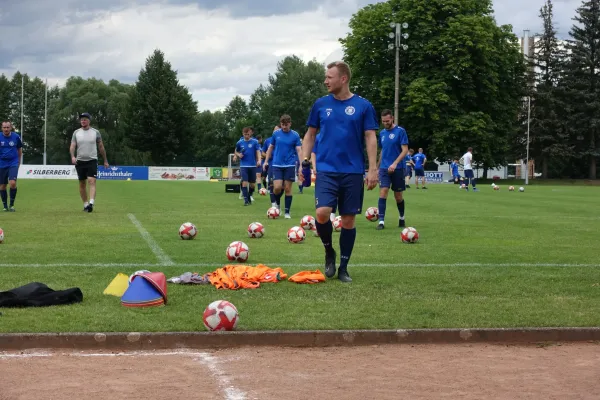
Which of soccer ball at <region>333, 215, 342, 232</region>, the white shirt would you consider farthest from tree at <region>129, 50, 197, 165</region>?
soccer ball at <region>333, 215, 342, 232</region>

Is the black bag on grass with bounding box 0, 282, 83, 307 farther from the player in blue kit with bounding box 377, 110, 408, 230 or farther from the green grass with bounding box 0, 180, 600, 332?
the player in blue kit with bounding box 377, 110, 408, 230

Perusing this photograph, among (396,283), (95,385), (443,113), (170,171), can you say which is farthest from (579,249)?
(170,171)

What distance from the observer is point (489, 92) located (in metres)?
61.0

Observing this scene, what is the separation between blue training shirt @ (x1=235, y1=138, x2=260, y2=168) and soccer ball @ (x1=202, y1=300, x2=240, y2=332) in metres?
17.1

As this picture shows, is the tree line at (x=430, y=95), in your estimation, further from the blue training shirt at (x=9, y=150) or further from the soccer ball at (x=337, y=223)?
the soccer ball at (x=337, y=223)

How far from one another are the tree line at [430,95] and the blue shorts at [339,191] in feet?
164

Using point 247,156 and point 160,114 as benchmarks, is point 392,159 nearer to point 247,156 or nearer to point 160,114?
point 247,156

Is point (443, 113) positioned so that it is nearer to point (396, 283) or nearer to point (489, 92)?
point (489, 92)

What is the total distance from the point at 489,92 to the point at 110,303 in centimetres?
5735

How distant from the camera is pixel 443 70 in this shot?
59781 mm

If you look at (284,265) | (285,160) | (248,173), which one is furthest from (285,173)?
(284,265)

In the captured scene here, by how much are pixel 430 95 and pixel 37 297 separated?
53.4 metres

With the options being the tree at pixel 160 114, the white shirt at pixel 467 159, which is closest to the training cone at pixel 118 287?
the white shirt at pixel 467 159

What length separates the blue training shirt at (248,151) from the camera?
2294cm
